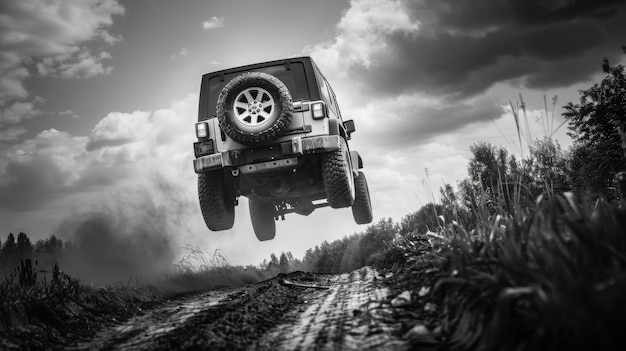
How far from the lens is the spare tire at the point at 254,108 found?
571 cm

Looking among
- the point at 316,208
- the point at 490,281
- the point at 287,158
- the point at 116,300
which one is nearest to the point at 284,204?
the point at 316,208

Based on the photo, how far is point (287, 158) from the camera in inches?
238

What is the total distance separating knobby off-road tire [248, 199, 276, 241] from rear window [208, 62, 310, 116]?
3.08 m

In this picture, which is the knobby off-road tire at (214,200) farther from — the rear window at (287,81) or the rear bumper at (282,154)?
the rear window at (287,81)

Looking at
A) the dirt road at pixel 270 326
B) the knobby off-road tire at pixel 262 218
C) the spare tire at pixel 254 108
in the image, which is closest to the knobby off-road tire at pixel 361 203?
the knobby off-road tire at pixel 262 218

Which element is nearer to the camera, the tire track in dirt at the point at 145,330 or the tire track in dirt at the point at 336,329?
the tire track in dirt at the point at 336,329

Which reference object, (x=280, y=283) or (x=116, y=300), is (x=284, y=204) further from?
(x=116, y=300)

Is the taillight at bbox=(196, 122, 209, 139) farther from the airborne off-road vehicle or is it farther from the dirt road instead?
the dirt road

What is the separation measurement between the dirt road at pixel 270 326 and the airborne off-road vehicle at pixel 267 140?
8.22 feet

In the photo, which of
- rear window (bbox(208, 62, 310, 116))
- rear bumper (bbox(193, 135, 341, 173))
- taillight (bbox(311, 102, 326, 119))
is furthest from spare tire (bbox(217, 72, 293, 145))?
rear window (bbox(208, 62, 310, 116))

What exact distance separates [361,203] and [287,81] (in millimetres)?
3113

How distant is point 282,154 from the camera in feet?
19.8

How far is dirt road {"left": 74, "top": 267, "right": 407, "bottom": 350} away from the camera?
2244 millimetres

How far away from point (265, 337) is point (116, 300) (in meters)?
2.31
